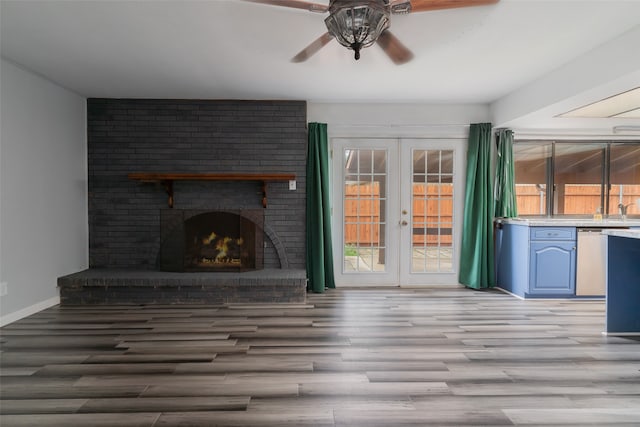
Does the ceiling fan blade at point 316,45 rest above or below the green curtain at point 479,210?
above

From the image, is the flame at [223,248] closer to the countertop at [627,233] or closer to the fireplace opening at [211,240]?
the fireplace opening at [211,240]

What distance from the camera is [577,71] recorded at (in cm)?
346

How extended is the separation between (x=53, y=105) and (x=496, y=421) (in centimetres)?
Result: 480

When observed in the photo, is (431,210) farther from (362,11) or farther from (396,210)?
(362,11)

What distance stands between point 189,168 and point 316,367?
313 centimetres

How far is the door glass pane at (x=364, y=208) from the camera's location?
5129mm

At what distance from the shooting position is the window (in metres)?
5.25

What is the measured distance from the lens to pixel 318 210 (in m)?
4.86

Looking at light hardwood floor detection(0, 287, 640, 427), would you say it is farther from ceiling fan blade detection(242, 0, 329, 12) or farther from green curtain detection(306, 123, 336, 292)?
ceiling fan blade detection(242, 0, 329, 12)

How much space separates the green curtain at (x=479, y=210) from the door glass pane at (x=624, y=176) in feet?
5.75

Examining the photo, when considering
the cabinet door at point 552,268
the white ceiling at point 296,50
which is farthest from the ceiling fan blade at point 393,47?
the cabinet door at point 552,268

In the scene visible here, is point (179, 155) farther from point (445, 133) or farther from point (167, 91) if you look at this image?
point (445, 133)

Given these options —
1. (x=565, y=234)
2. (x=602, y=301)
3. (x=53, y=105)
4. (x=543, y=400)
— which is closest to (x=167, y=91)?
(x=53, y=105)

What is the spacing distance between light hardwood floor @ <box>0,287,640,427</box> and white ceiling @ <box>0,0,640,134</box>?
7.12 feet
